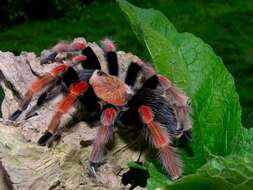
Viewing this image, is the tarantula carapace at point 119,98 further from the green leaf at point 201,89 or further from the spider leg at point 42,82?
the green leaf at point 201,89

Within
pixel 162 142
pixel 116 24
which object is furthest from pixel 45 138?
pixel 116 24

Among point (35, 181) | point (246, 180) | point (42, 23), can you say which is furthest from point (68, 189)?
point (42, 23)

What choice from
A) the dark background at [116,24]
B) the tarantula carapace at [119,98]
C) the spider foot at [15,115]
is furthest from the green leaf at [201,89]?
the dark background at [116,24]

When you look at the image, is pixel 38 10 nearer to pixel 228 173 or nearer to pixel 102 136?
pixel 102 136

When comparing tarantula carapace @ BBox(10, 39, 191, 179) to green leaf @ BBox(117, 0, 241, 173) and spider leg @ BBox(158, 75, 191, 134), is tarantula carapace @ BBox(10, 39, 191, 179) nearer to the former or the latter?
spider leg @ BBox(158, 75, 191, 134)

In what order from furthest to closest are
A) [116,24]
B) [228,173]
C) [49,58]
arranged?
[116,24] < [49,58] < [228,173]

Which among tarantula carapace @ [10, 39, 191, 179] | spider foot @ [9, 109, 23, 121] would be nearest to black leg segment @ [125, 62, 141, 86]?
tarantula carapace @ [10, 39, 191, 179]
